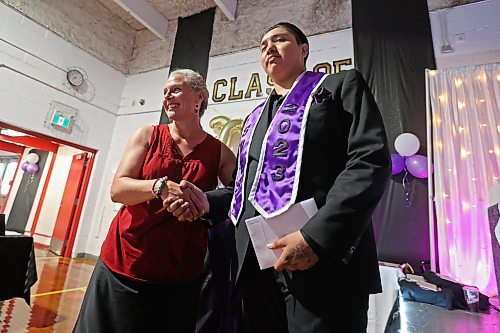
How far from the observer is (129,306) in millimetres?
888

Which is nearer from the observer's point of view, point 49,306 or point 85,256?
point 49,306

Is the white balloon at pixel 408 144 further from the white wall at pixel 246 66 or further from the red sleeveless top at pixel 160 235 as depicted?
the red sleeveless top at pixel 160 235

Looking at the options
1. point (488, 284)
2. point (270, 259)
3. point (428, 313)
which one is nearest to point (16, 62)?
point (270, 259)

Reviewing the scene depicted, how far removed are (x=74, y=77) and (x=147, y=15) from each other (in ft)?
5.87

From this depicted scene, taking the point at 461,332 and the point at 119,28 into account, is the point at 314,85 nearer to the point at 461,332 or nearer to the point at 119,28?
the point at 461,332

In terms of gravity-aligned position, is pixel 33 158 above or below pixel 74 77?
below

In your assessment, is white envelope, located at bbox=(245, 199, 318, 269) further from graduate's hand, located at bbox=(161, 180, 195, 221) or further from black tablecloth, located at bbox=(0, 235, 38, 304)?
black tablecloth, located at bbox=(0, 235, 38, 304)

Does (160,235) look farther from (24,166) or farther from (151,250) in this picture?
(24,166)

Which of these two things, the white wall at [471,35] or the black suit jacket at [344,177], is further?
the white wall at [471,35]

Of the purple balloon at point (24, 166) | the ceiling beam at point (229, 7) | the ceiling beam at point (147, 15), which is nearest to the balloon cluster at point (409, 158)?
the ceiling beam at point (229, 7)

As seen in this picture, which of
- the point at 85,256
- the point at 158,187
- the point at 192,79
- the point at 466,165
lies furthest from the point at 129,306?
the point at 85,256

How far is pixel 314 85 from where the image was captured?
2.59ft

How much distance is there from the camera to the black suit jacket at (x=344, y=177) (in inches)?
22.0

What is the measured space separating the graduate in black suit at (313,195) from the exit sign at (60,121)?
5193 mm
